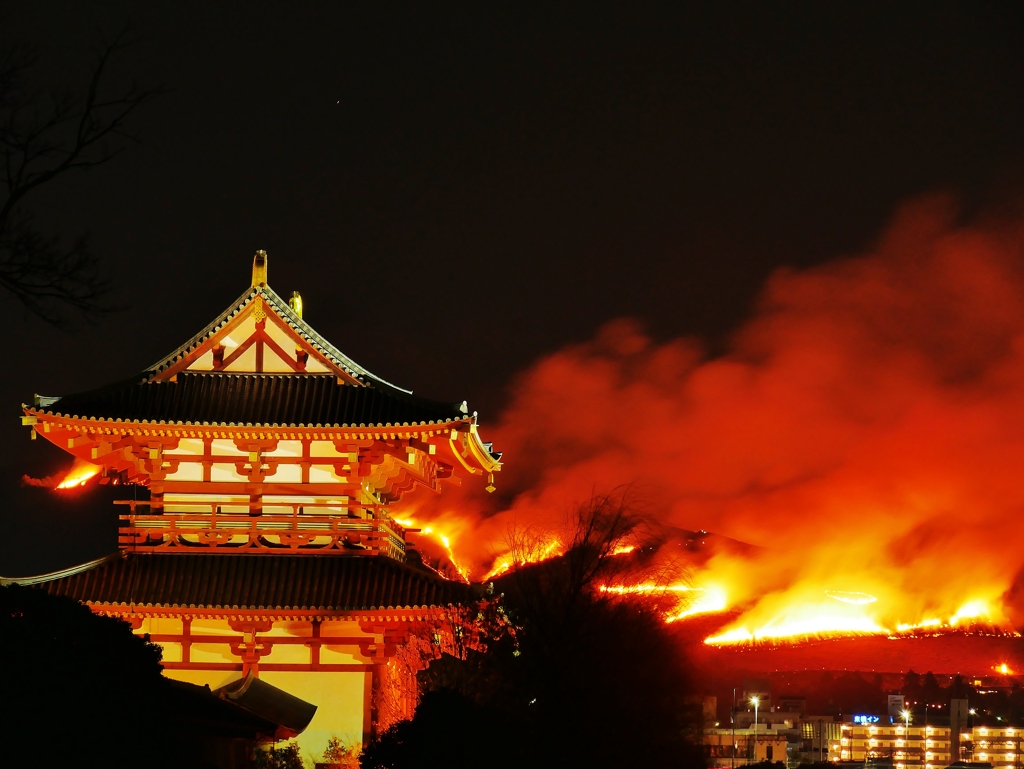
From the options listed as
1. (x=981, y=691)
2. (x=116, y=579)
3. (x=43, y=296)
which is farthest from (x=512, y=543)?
(x=981, y=691)

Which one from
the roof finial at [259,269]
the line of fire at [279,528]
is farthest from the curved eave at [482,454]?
the roof finial at [259,269]

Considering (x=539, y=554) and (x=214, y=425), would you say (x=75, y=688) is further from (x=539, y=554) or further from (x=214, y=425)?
(x=539, y=554)

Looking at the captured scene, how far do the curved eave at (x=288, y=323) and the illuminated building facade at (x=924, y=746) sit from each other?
7729 centimetres

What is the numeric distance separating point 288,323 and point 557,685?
825 centimetres

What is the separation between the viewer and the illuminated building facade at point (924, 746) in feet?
300

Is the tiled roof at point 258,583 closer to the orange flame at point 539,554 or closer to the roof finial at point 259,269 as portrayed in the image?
the orange flame at point 539,554

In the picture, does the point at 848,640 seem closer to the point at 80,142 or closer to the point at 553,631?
the point at 553,631

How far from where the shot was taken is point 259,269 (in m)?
23.2

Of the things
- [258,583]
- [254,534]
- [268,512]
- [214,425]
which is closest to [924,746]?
[268,512]

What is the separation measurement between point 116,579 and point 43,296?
957 cm

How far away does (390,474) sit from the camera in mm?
23719

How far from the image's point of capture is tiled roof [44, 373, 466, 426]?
22.0 metres

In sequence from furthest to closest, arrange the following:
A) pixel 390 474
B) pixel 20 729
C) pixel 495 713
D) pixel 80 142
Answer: pixel 390 474 < pixel 495 713 < pixel 80 142 < pixel 20 729

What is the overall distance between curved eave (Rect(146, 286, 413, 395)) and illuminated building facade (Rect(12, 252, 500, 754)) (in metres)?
0.03
